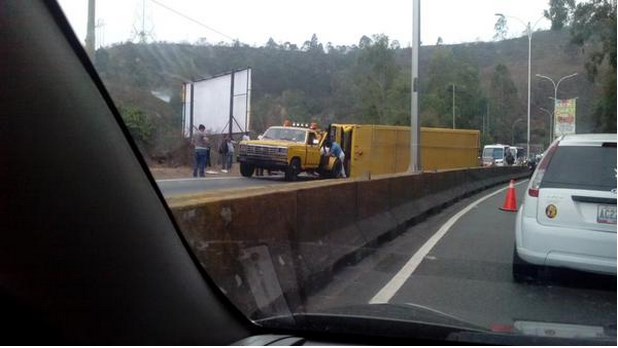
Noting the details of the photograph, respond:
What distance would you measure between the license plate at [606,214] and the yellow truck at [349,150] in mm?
4237

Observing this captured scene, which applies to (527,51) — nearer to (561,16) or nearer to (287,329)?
(561,16)

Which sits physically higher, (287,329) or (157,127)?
(157,127)

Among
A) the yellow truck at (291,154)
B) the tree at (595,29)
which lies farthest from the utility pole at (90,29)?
the tree at (595,29)

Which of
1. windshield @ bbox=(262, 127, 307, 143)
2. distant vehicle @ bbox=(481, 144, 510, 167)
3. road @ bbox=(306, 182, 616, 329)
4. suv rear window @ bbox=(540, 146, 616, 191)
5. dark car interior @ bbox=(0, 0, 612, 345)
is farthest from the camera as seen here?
distant vehicle @ bbox=(481, 144, 510, 167)

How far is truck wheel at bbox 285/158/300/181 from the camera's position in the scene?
13.9 metres

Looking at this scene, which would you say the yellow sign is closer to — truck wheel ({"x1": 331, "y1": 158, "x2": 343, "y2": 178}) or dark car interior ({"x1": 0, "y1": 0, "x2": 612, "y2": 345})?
truck wheel ({"x1": 331, "y1": 158, "x2": 343, "y2": 178})

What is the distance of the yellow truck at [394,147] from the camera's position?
55.7ft

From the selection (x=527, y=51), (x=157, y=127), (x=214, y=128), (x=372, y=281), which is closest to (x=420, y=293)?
(x=372, y=281)

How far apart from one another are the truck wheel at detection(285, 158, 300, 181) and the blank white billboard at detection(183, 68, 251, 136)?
22.7 ft

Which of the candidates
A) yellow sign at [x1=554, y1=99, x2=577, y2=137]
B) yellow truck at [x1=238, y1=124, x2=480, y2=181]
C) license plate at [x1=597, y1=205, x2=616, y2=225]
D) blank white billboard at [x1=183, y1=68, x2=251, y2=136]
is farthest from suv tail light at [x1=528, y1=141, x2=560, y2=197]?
yellow sign at [x1=554, y1=99, x2=577, y2=137]

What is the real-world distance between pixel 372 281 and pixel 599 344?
4271 mm

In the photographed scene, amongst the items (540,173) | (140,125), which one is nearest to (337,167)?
(540,173)

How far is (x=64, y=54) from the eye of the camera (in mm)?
2938

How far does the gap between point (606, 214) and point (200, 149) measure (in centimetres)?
358
